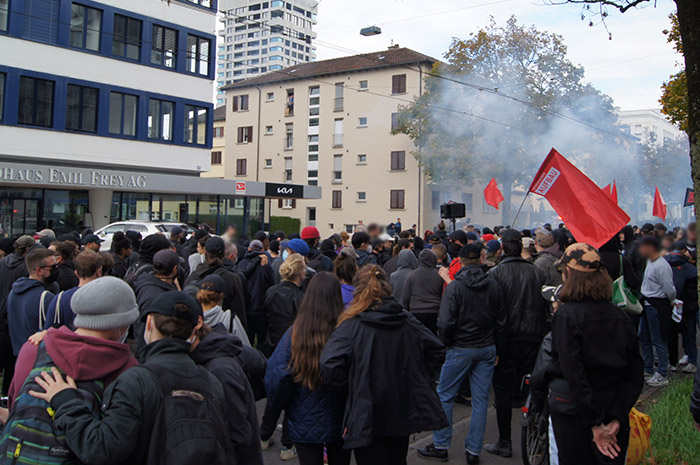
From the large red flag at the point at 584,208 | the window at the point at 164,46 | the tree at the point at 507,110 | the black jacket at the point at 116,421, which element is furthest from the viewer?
the tree at the point at 507,110

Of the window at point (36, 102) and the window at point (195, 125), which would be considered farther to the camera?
the window at point (195, 125)

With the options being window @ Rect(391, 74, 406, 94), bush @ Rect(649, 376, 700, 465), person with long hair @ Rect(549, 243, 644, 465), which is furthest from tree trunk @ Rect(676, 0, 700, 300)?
window @ Rect(391, 74, 406, 94)

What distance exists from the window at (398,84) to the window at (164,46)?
1924 centimetres

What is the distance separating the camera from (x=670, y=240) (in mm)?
9117

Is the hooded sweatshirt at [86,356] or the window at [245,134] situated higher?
the window at [245,134]

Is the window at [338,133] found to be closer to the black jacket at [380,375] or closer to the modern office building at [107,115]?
the modern office building at [107,115]

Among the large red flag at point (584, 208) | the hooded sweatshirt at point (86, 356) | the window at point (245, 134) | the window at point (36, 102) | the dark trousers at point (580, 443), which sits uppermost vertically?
the window at point (245, 134)

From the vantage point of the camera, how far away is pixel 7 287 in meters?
6.04

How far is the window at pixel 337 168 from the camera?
4609cm

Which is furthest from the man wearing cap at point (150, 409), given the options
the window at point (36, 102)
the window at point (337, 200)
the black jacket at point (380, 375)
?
the window at point (337, 200)

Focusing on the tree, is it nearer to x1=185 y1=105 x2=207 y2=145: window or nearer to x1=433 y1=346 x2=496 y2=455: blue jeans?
x1=185 y1=105 x2=207 y2=145: window

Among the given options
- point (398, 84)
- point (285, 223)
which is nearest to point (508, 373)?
point (398, 84)

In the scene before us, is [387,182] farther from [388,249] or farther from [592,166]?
[388,249]

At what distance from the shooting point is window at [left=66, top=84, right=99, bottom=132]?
24172 millimetres
